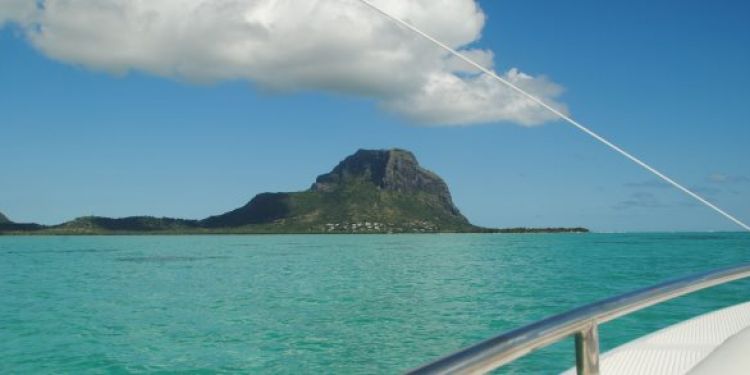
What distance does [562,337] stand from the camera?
211 centimetres

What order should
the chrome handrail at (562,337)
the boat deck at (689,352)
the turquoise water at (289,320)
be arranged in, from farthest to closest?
the turquoise water at (289,320) → the boat deck at (689,352) → the chrome handrail at (562,337)

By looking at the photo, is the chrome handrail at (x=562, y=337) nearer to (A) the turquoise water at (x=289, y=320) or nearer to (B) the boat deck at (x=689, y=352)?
(B) the boat deck at (x=689, y=352)

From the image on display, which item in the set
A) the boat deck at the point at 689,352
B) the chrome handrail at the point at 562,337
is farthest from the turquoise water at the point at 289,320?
the chrome handrail at the point at 562,337

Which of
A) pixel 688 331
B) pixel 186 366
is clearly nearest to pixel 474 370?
pixel 688 331

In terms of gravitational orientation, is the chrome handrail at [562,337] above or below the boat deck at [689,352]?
above

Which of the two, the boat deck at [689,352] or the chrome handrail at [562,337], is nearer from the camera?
the chrome handrail at [562,337]

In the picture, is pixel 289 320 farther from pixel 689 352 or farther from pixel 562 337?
pixel 562 337

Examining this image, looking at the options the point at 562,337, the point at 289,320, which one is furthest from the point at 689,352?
the point at 289,320

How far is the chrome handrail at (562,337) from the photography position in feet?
5.21

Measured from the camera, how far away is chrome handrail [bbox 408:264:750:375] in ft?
5.21

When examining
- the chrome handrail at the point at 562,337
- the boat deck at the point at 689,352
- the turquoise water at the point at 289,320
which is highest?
the chrome handrail at the point at 562,337

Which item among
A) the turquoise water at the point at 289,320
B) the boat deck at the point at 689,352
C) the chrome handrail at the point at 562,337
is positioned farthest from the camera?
the turquoise water at the point at 289,320

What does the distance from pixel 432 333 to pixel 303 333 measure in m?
4.57

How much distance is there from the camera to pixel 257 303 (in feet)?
105
